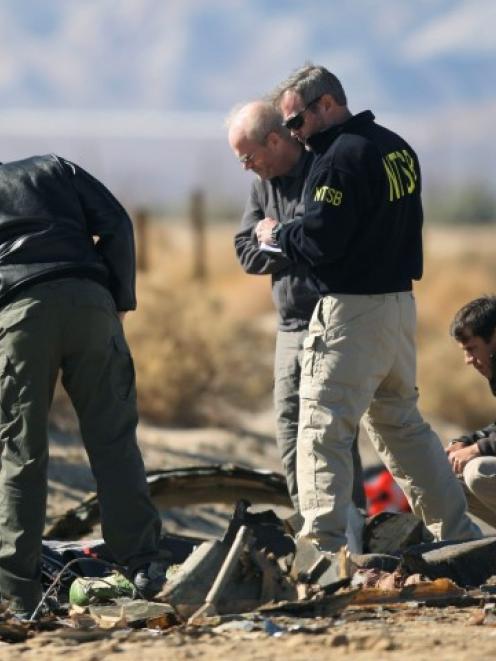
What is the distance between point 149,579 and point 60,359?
92 cm

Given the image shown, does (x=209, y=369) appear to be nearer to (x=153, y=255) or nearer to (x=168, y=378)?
(x=168, y=378)

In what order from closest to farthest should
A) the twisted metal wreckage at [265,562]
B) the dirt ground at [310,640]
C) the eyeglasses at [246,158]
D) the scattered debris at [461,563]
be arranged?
the dirt ground at [310,640]
the twisted metal wreckage at [265,562]
the scattered debris at [461,563]
the eyeglasses at [246,158]

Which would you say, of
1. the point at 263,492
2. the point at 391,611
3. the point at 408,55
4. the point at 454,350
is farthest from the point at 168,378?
the point at 408,55

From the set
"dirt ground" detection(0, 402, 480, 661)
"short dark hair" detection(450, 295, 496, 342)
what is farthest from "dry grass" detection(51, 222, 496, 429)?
"dirt ground" detection(0, 402, 480, 661)

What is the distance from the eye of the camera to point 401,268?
7.33 m

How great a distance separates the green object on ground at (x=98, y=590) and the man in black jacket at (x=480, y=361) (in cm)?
161

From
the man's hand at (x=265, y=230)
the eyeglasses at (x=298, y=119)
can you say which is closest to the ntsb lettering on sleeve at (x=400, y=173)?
the eyeglasses at (x=298, y=119)

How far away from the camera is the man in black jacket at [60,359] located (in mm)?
6652

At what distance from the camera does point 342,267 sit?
285 inches

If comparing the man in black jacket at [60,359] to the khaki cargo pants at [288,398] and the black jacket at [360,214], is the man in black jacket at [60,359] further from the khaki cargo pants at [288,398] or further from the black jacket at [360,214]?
the khaki cargo pants at [288,398]

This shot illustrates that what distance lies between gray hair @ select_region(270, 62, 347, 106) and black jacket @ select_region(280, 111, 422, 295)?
0.44ft

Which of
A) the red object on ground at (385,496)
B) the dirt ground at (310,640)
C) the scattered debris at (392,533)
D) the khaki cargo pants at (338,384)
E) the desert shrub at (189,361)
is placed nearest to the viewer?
the dirt ground at (310,640)

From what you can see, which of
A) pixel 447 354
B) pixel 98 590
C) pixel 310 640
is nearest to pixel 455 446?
pixel 98 590

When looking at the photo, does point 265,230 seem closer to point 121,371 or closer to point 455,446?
point 121,371
